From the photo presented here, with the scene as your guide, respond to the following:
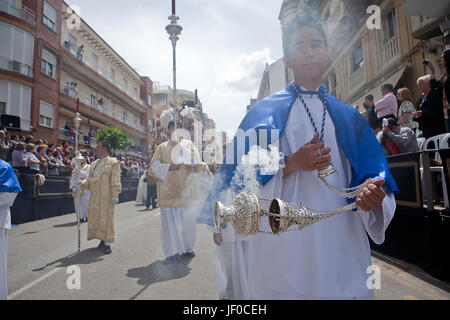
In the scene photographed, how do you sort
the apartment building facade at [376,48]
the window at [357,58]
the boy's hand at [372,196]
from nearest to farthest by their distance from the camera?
the boy's hand at [372,196]
the apartment building facade at [376,48]
the window at [357,58]

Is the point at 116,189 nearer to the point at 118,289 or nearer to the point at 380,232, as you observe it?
the point at 118,289

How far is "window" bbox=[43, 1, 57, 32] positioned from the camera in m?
18.7

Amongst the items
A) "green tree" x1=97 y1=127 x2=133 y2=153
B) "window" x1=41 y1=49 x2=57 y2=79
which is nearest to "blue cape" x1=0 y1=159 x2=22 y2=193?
"window" x1=41 y1=49 x2=57 y2=79

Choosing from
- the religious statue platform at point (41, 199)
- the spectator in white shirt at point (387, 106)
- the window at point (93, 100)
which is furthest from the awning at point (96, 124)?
the spectator in white shirt at point (387, 106)

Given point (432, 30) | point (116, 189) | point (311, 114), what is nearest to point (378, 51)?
point (432, 30)

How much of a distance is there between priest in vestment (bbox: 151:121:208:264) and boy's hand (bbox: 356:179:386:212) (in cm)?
378

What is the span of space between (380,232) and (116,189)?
522 cm

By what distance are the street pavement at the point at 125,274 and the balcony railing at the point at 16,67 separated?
15.6m

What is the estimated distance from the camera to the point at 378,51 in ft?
38.5

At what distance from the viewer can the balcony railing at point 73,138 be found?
811 inches

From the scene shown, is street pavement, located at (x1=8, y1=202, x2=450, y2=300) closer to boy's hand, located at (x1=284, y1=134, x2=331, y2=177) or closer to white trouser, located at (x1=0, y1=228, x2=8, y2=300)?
white trouser, located at (x1=0, y1=228, x2=8, y2=300)

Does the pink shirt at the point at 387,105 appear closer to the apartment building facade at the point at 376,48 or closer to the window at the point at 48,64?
the apartment building facade at the point at 376,48

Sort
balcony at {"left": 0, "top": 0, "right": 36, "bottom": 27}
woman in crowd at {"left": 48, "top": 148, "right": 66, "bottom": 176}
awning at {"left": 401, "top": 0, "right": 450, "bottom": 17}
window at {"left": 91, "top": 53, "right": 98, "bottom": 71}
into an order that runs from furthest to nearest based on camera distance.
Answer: window at {"left": 91, "top": 53, "right": 98, "bottom": 71} → balcony at {"left": 0, "top": 0, "right": 36, "bottom": 27} → woman in crowd at {"left": 48, "top": 148, "right": 66, "bottom": 176} → awning at {"left": 401, "top": 0, "right": 450, "bottom": 17}

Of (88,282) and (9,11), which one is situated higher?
(9,11)
